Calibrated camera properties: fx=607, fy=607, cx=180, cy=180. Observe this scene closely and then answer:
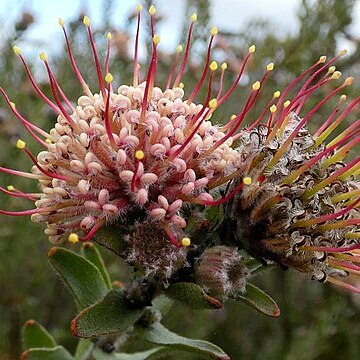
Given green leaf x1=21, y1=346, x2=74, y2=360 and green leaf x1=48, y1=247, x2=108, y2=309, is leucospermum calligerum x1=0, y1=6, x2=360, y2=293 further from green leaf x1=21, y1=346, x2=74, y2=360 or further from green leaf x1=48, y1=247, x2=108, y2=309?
green leaf x1=21, y1=346, x2=74, y2=360

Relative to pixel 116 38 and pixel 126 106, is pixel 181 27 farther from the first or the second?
pixel 126 106

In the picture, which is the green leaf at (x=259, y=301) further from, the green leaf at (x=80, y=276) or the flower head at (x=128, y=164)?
the green leaf at (x=80, y=276)

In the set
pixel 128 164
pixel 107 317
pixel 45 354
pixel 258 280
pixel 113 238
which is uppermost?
pixel 258 280

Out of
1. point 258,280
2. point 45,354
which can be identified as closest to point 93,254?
point 45,354

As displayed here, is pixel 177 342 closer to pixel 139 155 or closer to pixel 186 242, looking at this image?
pixel 186 242

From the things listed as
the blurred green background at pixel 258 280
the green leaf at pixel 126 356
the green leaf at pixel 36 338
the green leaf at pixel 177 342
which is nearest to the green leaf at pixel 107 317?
the green leaf at pixel 177 342
